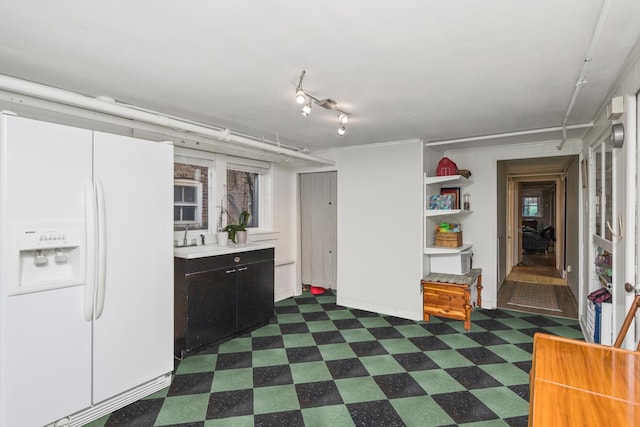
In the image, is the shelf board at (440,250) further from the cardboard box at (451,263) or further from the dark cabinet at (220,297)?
the dark cabinet at (220,297)

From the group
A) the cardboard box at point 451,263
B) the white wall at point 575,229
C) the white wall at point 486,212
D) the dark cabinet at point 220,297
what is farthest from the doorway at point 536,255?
→ the dark cabinet at point 220,297

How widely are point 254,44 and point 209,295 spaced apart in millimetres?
2419

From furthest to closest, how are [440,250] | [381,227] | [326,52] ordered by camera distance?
[381,227] → [440,250] → [326,52]

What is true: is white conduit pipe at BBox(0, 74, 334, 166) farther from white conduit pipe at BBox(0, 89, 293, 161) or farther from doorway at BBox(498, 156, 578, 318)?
doorway at BBox(498, 156, 578, 318)

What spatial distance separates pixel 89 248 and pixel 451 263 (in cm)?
400

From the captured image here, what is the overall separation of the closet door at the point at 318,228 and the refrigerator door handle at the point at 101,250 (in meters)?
3.60

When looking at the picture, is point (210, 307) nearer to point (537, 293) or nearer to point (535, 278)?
point (537, 293)

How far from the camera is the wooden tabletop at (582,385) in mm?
938

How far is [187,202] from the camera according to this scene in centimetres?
397

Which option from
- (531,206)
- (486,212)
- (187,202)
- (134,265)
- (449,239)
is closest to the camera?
(134,265)

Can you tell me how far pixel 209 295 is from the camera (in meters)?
3.30

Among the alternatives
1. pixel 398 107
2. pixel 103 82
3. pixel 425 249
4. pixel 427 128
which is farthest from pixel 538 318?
pixel 103 82

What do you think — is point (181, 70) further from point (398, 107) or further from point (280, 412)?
point (280, 412)

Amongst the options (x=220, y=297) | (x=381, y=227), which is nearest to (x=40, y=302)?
(x=220, y=297)
